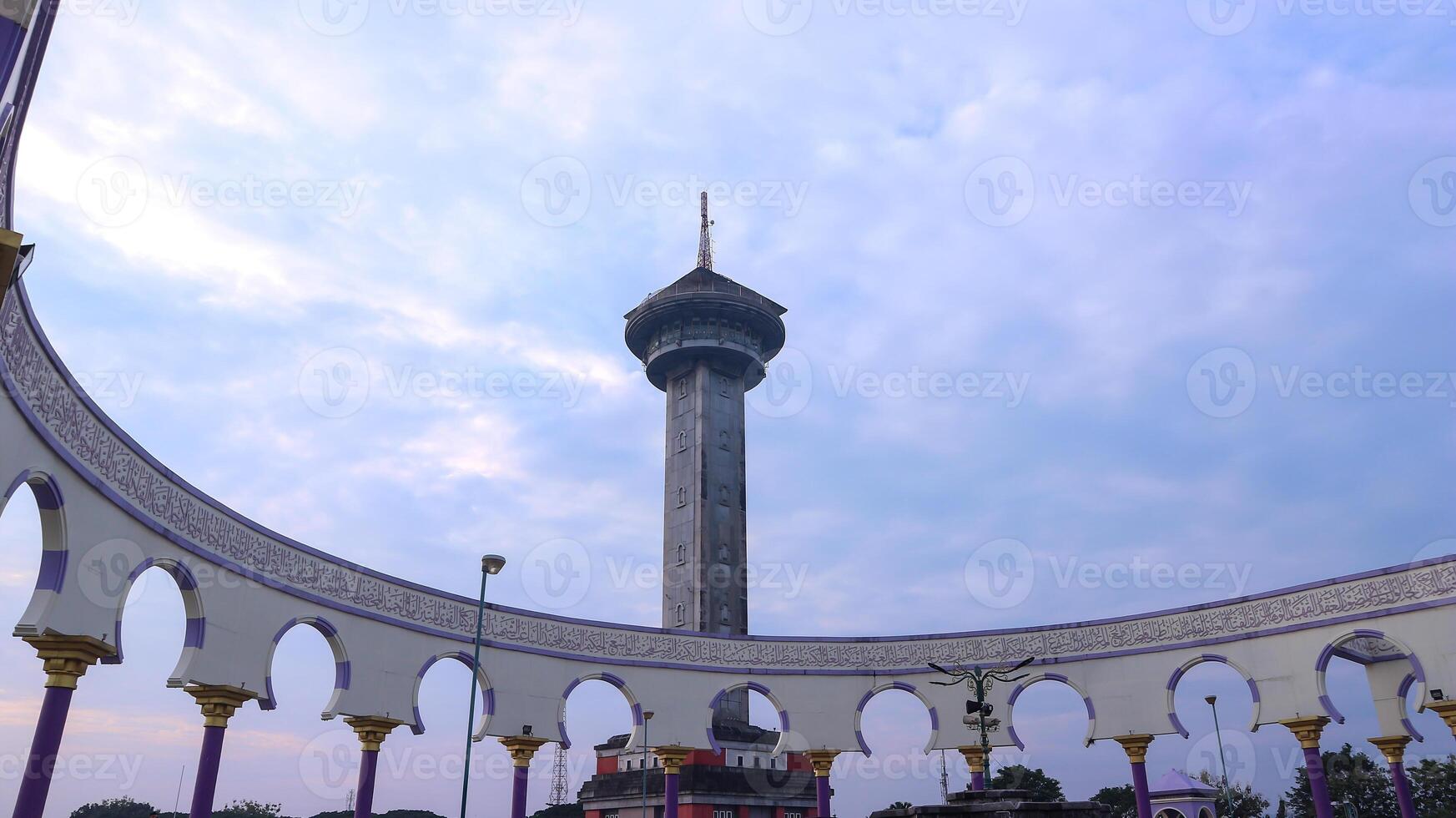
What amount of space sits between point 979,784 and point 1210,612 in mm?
9598

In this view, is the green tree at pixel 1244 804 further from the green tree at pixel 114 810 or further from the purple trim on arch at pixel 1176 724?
the green tree at pixel 114 810

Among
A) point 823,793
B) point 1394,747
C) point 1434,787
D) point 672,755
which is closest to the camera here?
point 1394,747

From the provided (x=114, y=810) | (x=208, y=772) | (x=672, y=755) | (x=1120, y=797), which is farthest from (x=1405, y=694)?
(x=114, y=810)

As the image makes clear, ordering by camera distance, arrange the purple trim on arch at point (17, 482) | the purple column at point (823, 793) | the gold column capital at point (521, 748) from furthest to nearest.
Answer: the purple column at point (823, 793)
the gold column capital at point (521, 748)
the purple trim on arch at point (17, 482)

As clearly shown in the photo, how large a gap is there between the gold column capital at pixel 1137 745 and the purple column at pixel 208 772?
87.7 ft

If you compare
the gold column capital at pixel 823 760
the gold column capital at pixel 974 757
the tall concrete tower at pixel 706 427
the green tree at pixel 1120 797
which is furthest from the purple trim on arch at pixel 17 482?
the green tree at pixel 1120 797

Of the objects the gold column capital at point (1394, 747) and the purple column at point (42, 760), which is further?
the gold column capital at point (1394, 747)

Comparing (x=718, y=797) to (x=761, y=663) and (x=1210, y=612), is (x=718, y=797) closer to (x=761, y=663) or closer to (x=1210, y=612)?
(x=761, y=663)

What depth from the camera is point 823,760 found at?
32.2m

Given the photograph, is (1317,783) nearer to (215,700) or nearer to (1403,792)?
(1403,792)

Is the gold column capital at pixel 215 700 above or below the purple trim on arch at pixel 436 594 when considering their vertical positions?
below

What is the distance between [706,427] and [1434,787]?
45941mm

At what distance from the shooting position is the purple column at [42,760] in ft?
54.7

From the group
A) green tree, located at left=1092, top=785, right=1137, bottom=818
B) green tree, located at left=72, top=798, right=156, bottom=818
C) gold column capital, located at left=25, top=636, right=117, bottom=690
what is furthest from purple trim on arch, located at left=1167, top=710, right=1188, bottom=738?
green tree, located at left=72, top=798, right=156, bottom=818
